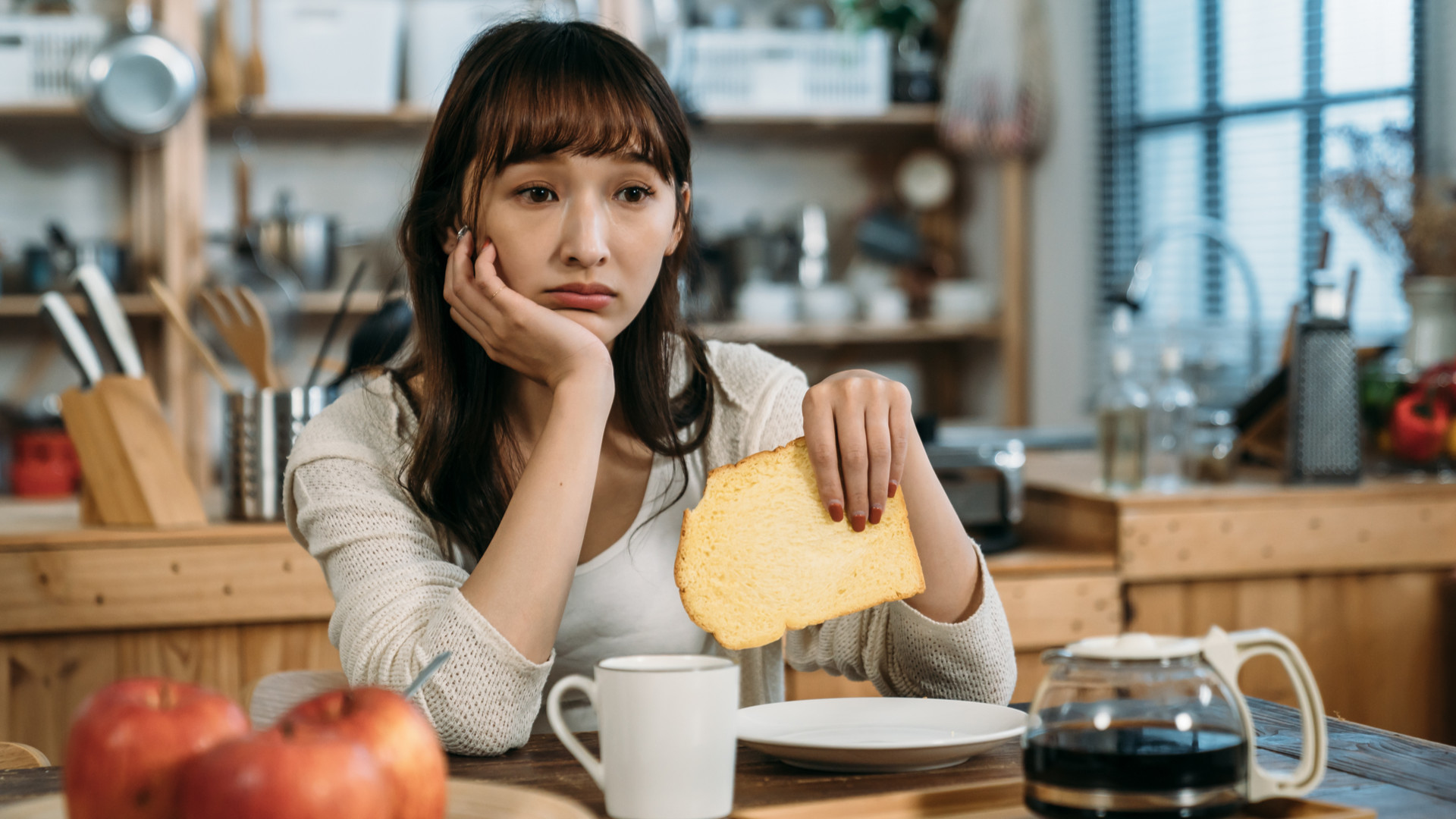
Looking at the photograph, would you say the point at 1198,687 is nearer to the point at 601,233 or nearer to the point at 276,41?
the point at 601,233

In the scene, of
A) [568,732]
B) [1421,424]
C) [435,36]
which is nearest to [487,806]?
[568,732]

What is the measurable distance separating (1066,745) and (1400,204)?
221 cm

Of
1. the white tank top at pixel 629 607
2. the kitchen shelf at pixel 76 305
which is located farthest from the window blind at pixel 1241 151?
the kitchen shelf at pixel 76 305

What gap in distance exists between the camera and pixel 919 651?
118 cm

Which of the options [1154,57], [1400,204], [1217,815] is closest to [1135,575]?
[1400,204]

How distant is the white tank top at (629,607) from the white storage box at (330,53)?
2315 mm

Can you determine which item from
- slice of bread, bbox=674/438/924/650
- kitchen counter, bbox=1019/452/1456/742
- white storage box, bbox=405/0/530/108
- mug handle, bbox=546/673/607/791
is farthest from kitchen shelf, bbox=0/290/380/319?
mug handle, bbox=546/673/607/791

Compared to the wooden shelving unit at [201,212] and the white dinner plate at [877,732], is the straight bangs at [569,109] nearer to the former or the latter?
the white dinner plate at [877,732]

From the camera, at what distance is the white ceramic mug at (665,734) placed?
755 mm

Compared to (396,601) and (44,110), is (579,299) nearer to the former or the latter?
(396,601)

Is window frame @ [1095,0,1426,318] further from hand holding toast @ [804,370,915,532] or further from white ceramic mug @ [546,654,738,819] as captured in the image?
white ceramic mug @ [546,654,738,819]

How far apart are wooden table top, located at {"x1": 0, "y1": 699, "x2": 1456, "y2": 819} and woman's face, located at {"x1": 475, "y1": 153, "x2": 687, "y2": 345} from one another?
412 millimetres

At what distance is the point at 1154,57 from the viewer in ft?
11.3

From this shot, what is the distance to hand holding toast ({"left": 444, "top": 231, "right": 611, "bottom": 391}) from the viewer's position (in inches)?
46.8
